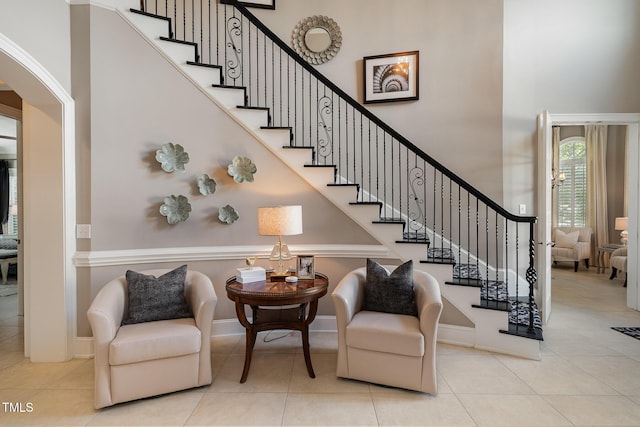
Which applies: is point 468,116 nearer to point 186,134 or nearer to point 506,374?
point 506,374

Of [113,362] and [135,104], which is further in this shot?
[135,104]

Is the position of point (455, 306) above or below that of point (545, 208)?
below

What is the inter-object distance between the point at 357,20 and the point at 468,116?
1.99 metres

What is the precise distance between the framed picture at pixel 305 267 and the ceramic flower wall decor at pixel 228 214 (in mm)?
876

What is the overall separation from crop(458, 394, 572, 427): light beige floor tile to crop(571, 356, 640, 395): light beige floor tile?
724mm

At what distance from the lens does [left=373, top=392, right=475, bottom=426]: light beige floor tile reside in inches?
84.5

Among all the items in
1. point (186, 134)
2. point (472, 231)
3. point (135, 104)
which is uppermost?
point (135, 104)

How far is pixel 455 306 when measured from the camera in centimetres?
336

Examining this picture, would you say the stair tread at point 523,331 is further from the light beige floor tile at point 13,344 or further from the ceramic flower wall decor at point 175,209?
the light beige floor tile at point 13,344

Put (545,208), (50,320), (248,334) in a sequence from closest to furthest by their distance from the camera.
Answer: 1. (248,334)
2. (50,320)
3. (545,208)

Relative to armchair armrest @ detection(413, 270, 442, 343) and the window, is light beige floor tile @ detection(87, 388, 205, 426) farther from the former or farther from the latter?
the window

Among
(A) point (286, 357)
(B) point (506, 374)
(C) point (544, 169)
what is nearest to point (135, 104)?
(A) point (286, 357)

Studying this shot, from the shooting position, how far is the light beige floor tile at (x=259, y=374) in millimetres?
2551

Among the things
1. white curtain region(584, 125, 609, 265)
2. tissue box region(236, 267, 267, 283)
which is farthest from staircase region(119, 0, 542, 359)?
white curtain region(584, 125, 609, 265)
